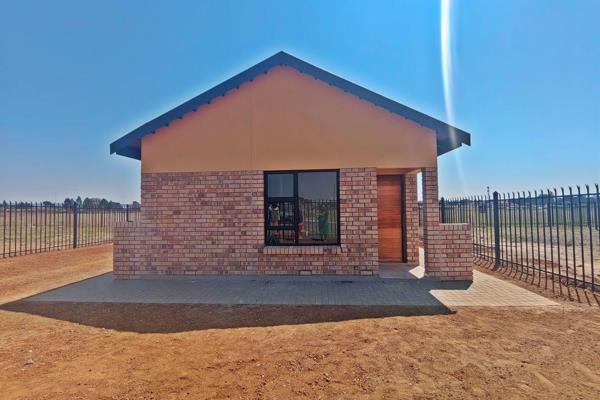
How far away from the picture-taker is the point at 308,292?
6.98m

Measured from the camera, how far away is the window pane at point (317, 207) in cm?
844

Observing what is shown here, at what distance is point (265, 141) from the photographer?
8.47 meters

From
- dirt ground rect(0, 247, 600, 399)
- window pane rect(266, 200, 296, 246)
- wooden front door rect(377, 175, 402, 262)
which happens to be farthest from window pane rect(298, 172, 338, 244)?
dirt ground rect(0, 247, 600, 399)

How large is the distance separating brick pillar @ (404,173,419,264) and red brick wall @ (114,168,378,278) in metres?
2.34

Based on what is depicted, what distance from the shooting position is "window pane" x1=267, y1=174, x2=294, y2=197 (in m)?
8.50

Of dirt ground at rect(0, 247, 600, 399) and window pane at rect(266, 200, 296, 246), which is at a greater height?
window pane at rect(266, 200, 296, 246)

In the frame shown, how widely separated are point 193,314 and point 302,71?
6355 mm

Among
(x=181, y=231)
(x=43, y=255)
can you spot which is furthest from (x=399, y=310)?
(x=43, y=255)

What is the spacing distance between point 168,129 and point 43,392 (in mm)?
6758

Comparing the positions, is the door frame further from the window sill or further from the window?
the window sill

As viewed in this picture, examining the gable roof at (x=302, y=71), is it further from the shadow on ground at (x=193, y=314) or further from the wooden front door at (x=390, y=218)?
the shadow on ground at (x=193, y=314)

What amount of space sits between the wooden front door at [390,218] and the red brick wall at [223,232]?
2.27 m

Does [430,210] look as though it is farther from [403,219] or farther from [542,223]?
[542,223]

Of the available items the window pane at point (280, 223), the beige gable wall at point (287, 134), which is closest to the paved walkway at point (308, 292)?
the window pane at point (280, 223)
